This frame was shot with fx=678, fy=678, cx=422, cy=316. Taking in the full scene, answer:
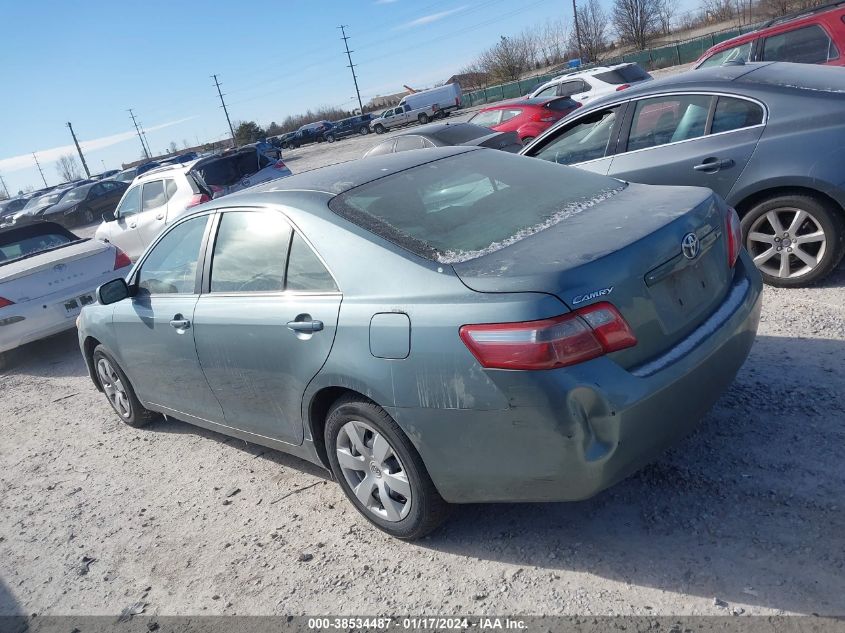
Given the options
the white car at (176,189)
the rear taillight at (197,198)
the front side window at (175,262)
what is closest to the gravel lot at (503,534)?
the front side window at (175,262)

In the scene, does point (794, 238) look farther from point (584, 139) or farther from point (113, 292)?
point (113, 292)

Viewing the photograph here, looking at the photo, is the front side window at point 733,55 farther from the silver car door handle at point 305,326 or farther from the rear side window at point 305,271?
the silver car door handle at point 305,326

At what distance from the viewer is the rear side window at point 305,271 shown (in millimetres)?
3125

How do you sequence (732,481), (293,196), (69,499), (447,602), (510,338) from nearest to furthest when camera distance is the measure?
(510,338) < (447,602) < (732,481) < (293,196) < (69,499)

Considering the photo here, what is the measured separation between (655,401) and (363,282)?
1277 millimetres

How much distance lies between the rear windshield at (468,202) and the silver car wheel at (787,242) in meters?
1.85

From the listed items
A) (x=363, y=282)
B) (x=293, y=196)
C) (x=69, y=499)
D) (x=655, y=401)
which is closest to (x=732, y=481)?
(x=655, y=401)

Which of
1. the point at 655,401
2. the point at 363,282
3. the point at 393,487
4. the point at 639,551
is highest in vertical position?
the point at 363,282

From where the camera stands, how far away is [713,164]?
16.2 feet

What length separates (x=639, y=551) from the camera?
2779 mm

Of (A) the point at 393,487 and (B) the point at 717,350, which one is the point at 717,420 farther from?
(A) the point at 393,487

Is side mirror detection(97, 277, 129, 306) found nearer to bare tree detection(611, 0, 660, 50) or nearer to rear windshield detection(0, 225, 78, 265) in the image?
rear windshield detection(0, 225, 78, 265)

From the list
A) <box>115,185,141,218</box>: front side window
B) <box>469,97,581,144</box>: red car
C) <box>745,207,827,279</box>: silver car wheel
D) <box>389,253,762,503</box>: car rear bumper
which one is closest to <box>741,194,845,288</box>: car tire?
<box>745,207,827,279</box>: silver car wheel

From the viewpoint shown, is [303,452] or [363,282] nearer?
[363,282]
